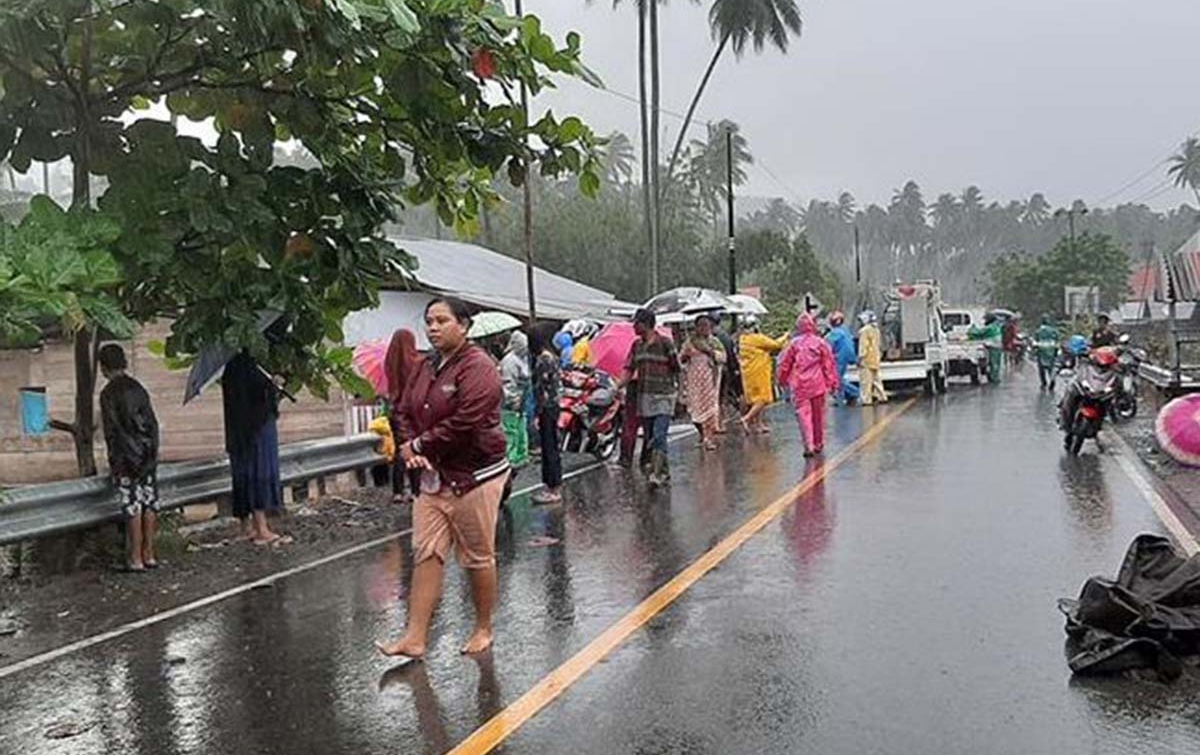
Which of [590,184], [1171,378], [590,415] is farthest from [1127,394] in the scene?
[590,184]

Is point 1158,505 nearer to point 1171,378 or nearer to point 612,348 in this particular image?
point 1171,378

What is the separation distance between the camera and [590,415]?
1623 cm

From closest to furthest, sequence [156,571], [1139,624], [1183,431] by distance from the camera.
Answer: [1139,624] → [156,571] → [1183,431]

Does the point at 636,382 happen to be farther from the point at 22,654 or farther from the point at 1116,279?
the point at 1116,279

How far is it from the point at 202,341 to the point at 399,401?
2022mm

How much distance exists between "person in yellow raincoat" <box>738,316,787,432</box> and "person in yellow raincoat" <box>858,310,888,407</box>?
542 centimetres

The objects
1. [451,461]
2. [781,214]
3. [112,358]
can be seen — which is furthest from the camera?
[781,214]

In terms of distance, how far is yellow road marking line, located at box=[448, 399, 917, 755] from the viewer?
5.53 m

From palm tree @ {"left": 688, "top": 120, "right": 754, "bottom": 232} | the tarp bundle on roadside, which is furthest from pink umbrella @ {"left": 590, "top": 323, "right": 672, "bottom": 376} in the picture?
palm tree @ {"left": 688, "top": 120, "right": 754, "bottom": 232}

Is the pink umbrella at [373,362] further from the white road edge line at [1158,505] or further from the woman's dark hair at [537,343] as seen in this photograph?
the white road edge line at [1158,505]

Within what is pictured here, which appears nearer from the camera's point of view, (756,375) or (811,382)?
(811,382)

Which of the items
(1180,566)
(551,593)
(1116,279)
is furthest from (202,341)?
(1116,279)

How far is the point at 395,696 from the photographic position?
614cm

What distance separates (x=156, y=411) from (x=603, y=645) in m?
8.47
